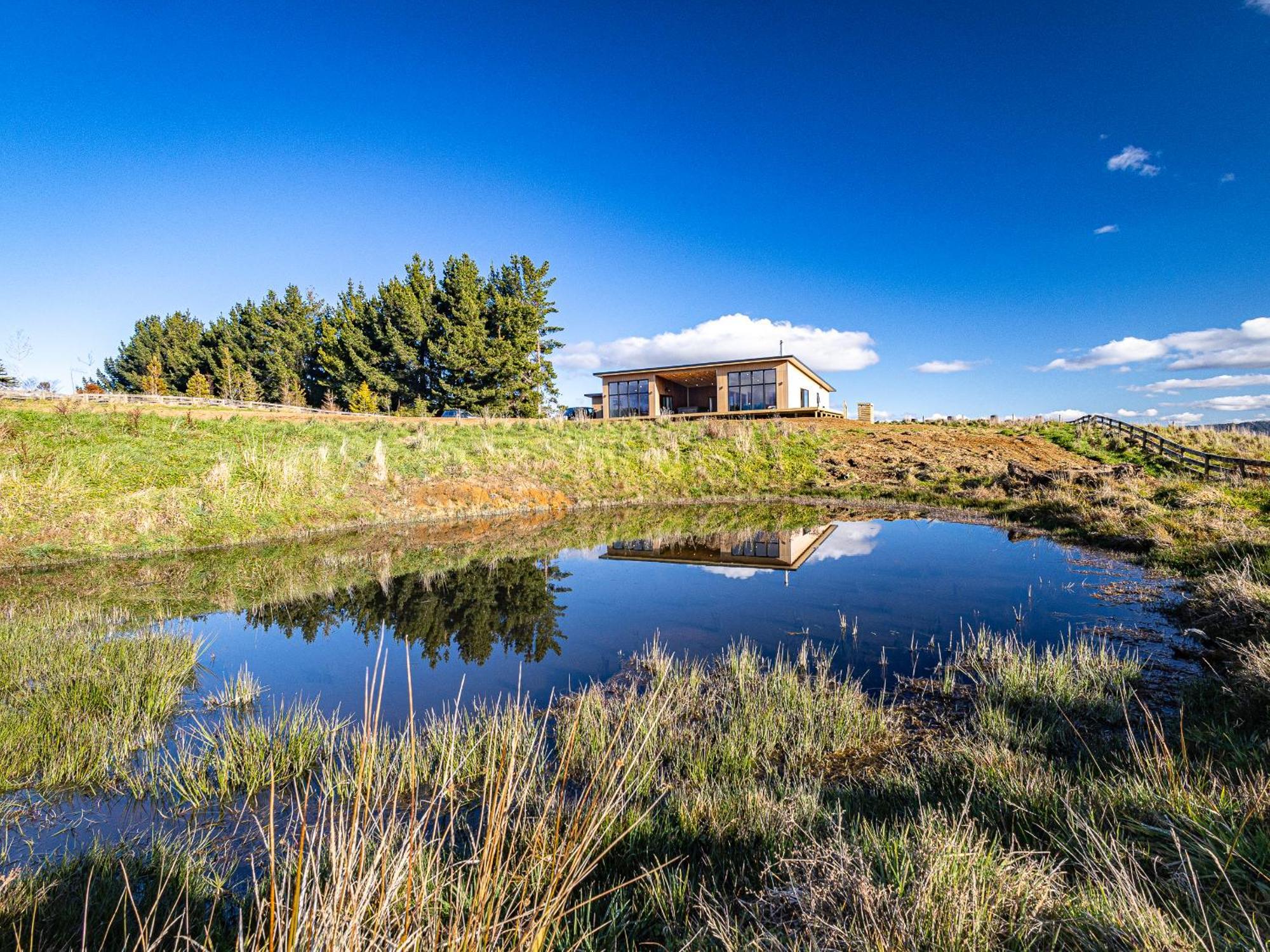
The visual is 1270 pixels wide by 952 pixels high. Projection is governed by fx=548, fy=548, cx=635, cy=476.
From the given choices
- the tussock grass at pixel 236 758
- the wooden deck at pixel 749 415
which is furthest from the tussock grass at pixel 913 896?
the wooden deck at pixel 749 415

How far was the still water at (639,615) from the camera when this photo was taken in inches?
307

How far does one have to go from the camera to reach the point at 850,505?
23.8 meters

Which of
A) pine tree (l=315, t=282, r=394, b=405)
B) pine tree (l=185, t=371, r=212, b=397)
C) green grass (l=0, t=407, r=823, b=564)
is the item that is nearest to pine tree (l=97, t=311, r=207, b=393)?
pine tree (l=185, t=371, r=212, b=397)

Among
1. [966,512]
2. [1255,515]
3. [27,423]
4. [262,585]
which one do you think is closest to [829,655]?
[262,585]

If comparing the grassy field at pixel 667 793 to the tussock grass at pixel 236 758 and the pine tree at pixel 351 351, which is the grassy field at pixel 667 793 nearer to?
the tussock grass at pixel 236 758

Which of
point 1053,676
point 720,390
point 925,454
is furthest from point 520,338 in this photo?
point 1053,676

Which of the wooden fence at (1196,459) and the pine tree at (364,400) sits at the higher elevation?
the pine tree at (364,400)

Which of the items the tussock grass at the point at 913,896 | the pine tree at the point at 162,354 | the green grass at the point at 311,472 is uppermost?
the pine tree at the point at 162,354

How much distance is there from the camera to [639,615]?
10508 mm

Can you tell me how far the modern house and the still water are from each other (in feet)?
86.0

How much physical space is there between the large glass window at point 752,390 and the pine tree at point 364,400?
3106cm

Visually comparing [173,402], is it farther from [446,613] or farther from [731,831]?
[731,831]

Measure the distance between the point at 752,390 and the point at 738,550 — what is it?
27491 mm

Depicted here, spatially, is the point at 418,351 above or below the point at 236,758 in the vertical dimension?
above
